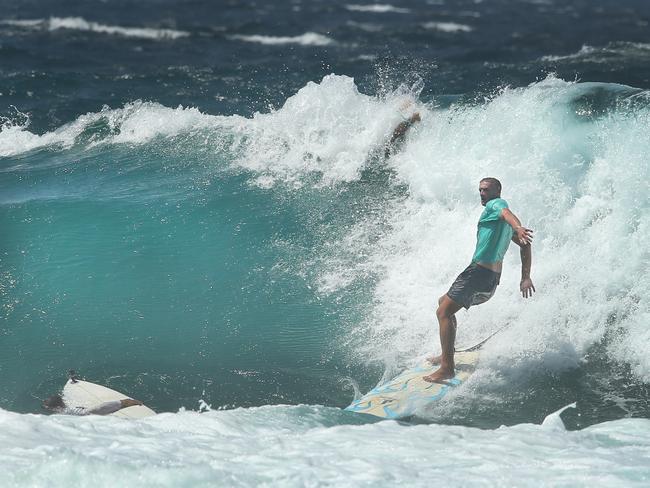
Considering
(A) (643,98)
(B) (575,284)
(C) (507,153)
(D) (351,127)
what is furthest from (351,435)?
(D) (351,127)

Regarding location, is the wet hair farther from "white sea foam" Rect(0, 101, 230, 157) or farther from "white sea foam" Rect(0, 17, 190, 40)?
"white sea foam" Rect(0, 17, 190, 40)

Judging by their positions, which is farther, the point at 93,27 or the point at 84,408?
the point at 93,27

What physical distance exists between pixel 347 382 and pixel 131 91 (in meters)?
14.2

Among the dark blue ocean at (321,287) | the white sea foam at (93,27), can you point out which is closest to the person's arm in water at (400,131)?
the dark blue ocean at (321,287)

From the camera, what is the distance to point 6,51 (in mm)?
23797

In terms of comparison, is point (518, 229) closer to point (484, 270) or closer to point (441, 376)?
point (484, 270)

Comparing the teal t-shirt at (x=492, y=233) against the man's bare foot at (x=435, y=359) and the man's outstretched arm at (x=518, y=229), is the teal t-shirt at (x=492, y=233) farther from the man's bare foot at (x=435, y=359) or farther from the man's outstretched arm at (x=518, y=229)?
the man's bare foot at (x=435, y=359)

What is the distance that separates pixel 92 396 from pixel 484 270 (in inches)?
146

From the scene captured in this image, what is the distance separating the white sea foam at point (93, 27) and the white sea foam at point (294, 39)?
2.13 metres

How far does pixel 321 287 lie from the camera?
397 inches

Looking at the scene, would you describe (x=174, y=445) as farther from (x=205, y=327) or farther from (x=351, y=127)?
(x=351, y=127)

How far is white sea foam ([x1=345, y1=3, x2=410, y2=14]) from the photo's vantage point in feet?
93.6

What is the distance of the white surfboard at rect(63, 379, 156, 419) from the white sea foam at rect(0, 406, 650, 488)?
1117mm

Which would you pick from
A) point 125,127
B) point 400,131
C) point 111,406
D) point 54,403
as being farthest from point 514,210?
point 125,127
